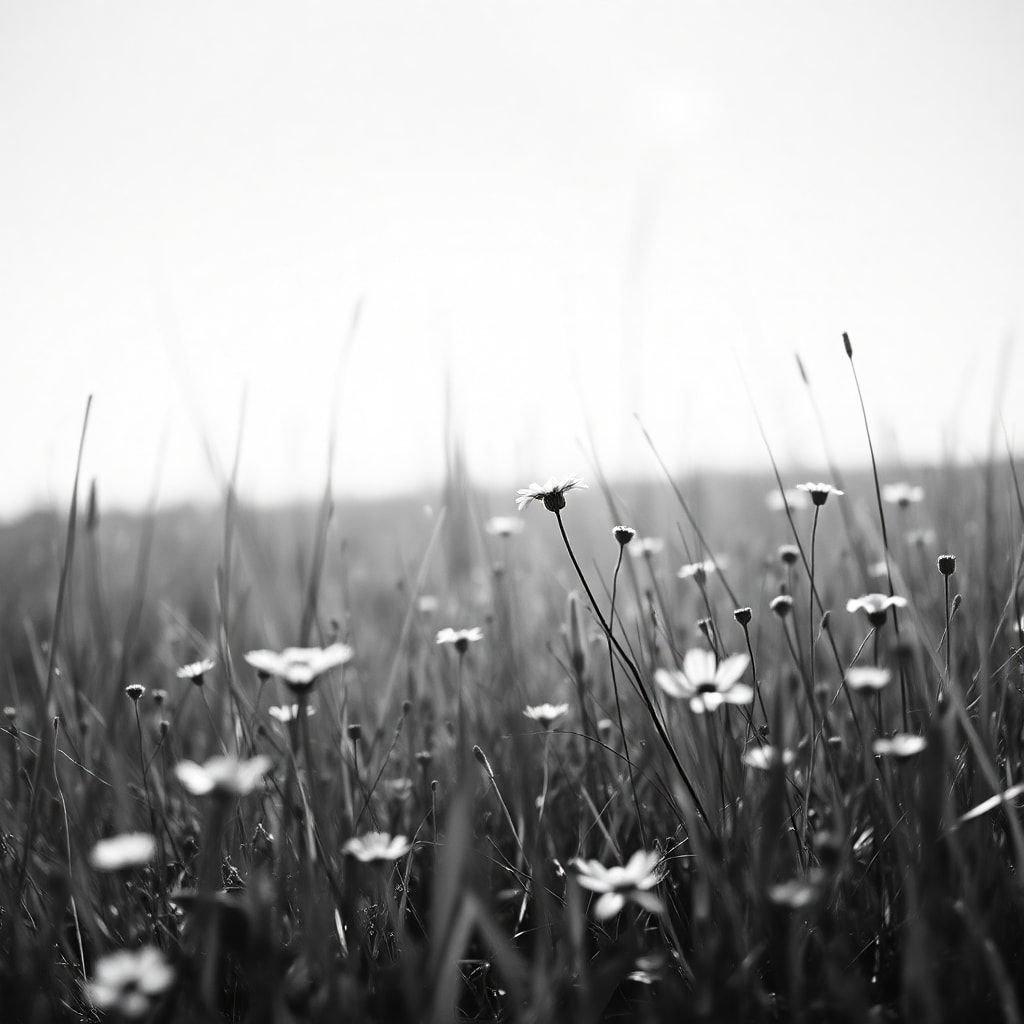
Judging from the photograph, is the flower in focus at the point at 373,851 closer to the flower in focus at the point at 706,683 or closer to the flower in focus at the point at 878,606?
the flower in focus at the point at 706,683

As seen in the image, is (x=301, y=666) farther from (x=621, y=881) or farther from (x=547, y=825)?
(x=547, y=825)

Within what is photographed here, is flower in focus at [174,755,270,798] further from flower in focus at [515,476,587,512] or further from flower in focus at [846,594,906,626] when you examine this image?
flower in focus at [846,594,906,626]

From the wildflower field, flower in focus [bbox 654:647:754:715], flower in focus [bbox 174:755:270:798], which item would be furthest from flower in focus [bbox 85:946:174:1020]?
flower in focus [bbox 654:647:754:715]

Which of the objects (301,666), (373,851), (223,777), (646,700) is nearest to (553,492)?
(646,700)

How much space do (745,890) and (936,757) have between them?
35 centimetres

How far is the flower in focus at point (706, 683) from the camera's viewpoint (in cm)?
89

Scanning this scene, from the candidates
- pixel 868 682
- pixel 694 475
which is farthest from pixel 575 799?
pixel 694 475

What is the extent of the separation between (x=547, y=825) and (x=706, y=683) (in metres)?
0.49

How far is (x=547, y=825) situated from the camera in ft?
4.29

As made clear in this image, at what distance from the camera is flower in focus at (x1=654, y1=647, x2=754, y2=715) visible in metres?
0.89

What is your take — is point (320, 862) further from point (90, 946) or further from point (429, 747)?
point (429, 747)

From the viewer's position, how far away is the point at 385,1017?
91 cm

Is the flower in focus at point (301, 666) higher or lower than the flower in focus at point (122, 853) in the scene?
higher

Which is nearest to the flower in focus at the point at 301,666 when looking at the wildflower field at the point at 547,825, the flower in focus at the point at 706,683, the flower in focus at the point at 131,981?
the wildflower field at the point at 547,825
